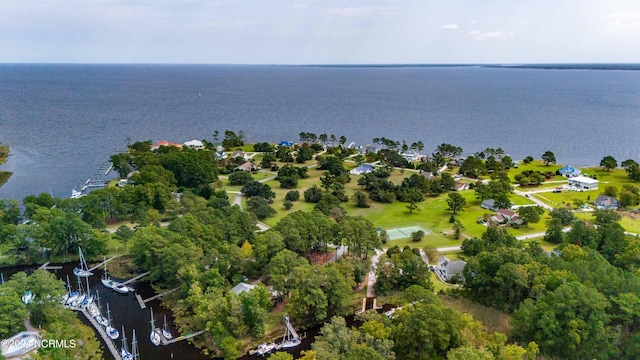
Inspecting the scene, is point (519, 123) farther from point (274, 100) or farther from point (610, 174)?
point (274, 100)

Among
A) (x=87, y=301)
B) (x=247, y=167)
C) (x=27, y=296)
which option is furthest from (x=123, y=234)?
(x=247, y=167)

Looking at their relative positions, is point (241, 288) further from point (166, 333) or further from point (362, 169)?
point (362, 169)

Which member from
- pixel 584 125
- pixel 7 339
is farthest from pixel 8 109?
pixel 584 125

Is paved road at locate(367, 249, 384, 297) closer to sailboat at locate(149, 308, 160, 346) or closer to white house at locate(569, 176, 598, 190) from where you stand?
sailboat at locate(149, 308, 160, 346)

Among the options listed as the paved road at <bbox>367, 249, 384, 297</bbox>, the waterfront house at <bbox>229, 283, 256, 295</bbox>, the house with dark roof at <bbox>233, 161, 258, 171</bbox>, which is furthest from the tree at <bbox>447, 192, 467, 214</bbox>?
the house with dark roof at <bbox>233, 161, 258, 171</bbox>

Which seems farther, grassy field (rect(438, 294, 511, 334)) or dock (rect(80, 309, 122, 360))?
grassy field (rect(438, 294, 511, 334))

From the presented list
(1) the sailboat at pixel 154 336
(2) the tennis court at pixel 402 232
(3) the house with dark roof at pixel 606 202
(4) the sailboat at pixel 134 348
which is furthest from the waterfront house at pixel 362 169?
(4) the sailboat at pixel 134 348
